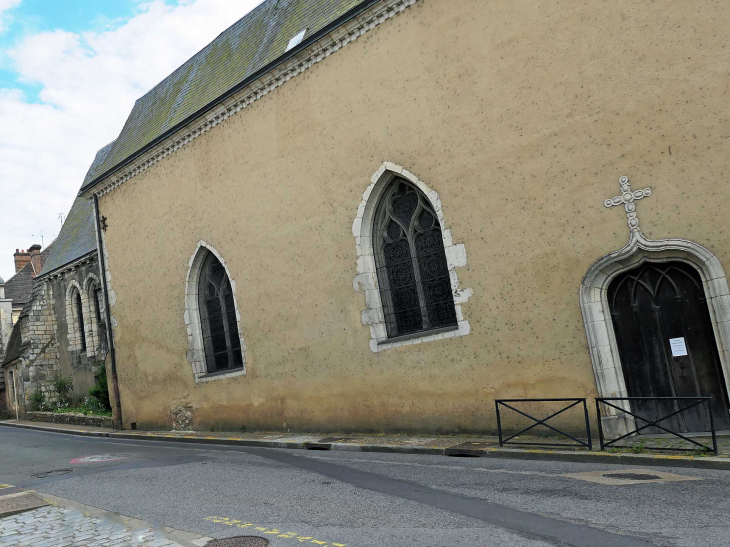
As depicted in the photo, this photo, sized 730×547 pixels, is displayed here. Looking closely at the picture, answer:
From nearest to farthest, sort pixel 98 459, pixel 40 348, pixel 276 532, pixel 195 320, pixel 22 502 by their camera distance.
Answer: pixel 276 532
pixel 22 502
pixel 98 459
pixel 195 320
pixel 40 348

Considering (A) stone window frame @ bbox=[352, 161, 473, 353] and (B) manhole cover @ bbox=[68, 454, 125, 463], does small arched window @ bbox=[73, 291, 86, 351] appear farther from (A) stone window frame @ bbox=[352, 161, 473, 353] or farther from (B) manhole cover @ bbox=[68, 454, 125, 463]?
(A) stone window frame @ bbox=[352, 161, 473, 353]

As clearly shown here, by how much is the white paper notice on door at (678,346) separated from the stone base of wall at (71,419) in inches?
583

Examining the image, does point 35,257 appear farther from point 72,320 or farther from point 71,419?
point 71,419

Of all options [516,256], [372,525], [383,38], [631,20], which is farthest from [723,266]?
[383,38]

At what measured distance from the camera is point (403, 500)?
6086 mm

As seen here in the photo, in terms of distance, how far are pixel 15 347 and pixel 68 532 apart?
77.1 feet

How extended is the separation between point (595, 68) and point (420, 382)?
16.7 feet

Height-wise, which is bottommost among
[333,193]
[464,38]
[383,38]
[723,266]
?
[723,266]

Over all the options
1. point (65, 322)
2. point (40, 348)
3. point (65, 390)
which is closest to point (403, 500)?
point (65, 390)

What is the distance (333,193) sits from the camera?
11133 millimetres

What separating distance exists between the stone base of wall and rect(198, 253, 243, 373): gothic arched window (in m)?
5.17

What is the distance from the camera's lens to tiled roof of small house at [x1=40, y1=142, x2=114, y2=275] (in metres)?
22.4

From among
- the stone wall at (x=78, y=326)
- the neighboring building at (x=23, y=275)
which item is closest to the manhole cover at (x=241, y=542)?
the stone wall at (x=78, y=326)

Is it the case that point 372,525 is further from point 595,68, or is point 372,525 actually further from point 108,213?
point 108,213
